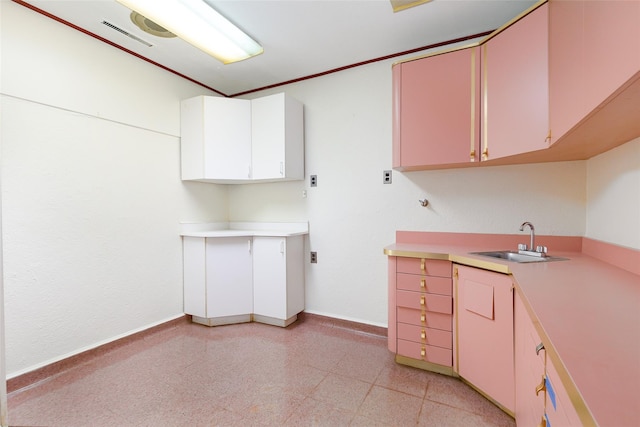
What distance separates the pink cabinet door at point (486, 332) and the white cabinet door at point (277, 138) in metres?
1.77

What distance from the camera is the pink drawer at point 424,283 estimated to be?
192 cm

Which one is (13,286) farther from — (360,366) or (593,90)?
(593,90)

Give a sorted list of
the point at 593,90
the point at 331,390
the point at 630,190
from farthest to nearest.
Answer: the point at 331,390, the point at 630,190, the point at 593,90

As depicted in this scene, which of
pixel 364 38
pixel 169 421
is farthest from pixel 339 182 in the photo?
pixel 169 421

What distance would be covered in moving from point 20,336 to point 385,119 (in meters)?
3.15

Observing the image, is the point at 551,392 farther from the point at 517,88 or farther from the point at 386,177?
the point at 386,177

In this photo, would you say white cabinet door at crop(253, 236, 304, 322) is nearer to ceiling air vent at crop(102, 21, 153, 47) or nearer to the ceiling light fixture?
ceiling air vent at crop(102, 21, 153, 47)

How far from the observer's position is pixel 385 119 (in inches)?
102

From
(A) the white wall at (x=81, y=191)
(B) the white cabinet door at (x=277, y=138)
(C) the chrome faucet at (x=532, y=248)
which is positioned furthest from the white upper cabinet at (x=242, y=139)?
(C) the chrome faucet at (x=532, y=248)

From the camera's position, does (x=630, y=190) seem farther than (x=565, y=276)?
Yes

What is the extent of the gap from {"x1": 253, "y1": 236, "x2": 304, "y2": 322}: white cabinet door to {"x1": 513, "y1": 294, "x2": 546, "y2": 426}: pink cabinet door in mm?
1848

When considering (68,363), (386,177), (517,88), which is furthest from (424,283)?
(68,363)

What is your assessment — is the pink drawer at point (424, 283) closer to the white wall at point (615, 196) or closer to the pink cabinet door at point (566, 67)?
the white wall at point (615, 196)

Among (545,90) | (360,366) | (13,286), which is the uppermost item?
(545,90)
